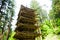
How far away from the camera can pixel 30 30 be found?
1811 cm

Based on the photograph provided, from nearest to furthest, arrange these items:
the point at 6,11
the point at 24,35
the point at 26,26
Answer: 1. the point at 24,35
2. the point at 26,26
3. the point at 6,11

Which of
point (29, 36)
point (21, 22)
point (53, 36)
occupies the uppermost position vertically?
point (21, 22)

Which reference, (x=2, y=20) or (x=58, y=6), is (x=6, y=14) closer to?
(x=2, y=20)

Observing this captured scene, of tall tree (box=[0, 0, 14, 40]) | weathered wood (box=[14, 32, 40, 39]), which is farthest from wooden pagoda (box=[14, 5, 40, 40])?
tall tree (box=[0, 0, 14, 40])

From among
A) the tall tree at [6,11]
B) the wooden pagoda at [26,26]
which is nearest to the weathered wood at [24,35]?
the wooden pagoda at [26,26]

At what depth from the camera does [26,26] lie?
17859 mm

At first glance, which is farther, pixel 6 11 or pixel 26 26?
pixel 6 11

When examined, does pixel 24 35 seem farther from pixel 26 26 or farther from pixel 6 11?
pixel 6 11

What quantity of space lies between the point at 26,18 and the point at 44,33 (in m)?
7.70

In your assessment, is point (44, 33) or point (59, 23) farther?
point (59, 23)

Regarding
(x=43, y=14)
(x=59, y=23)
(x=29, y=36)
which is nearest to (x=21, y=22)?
(x=29, y=36)

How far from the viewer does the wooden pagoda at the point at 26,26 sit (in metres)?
17.3

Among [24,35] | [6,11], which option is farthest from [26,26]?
[6,11]

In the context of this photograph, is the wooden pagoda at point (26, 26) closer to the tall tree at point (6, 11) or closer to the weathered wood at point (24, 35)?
the weathered wood at point (24, 35)
